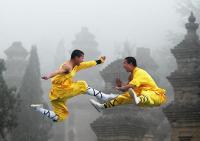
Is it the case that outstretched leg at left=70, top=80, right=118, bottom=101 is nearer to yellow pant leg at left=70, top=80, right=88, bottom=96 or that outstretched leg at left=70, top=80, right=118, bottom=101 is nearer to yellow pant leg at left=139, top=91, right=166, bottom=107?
yellow pant leg at left=70, top=80, right=88, bottom=96

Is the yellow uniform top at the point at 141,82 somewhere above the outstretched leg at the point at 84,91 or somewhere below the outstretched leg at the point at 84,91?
above

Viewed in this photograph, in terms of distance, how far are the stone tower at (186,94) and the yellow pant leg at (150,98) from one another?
9.40 metres

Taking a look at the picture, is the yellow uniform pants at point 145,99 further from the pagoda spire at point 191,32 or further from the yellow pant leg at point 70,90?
the pagoda spire at point 191,32

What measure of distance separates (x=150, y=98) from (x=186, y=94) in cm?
1070

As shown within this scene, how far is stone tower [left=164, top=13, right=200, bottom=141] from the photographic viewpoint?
61.4 feet

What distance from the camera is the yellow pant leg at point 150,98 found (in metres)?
9.06

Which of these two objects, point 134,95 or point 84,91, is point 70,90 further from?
point 134,95

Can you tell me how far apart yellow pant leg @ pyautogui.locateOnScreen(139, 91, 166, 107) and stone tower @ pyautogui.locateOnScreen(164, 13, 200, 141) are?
9400mm

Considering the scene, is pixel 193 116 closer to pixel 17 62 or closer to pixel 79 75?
pixel 17 62

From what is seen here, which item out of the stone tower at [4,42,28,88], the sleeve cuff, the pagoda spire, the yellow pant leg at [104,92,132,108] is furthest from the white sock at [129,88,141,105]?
the stone tower at [4,42,28,88]

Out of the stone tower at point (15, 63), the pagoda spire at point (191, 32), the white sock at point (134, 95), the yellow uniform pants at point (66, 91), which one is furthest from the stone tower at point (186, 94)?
the stone tower at point (15, 63)

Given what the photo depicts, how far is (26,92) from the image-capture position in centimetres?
4041

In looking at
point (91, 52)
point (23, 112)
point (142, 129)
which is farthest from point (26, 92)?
point (91, 52)

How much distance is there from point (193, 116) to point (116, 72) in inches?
200
